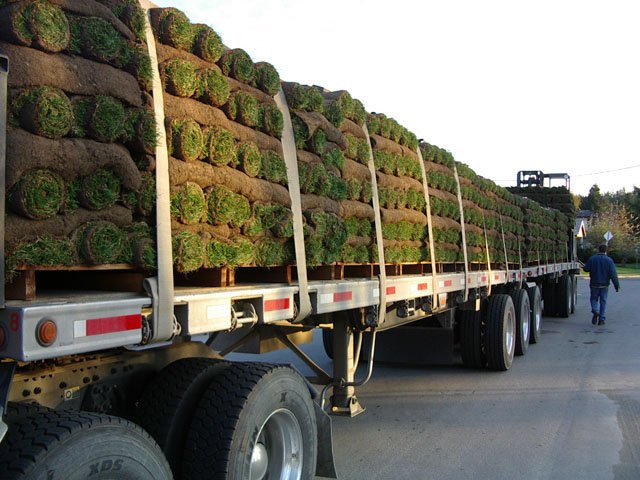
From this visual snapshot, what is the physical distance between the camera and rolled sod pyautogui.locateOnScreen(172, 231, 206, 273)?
2.85 metres

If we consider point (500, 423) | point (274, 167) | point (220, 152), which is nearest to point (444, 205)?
point (500, 423)

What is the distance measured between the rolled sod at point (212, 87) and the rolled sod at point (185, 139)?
0.79 ft

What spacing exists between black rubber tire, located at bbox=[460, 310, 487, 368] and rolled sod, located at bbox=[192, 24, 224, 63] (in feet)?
21.3

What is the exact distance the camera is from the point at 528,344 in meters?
11.6

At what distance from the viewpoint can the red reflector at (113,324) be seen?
7.64 feet

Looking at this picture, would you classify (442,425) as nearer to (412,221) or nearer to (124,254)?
(412,221)

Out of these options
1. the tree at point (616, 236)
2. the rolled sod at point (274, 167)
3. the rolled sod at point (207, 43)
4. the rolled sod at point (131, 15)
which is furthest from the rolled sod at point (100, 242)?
the tree at point (616, 236)

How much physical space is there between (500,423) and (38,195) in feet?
17.9

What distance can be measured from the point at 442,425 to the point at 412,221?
6.88 feet

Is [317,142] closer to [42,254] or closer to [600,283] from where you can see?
[42,254]

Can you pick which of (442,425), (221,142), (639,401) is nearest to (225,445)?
(221,142)

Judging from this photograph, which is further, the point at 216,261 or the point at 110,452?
the point at 216,261

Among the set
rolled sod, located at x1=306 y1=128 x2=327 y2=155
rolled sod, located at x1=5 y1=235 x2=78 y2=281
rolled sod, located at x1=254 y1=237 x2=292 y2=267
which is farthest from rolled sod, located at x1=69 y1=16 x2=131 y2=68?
rolled sod, located at x1=306 y1=128 x2=327 y2=155

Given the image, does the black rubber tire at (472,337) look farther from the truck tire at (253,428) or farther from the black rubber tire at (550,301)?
the black rubber tire at (550,301)
